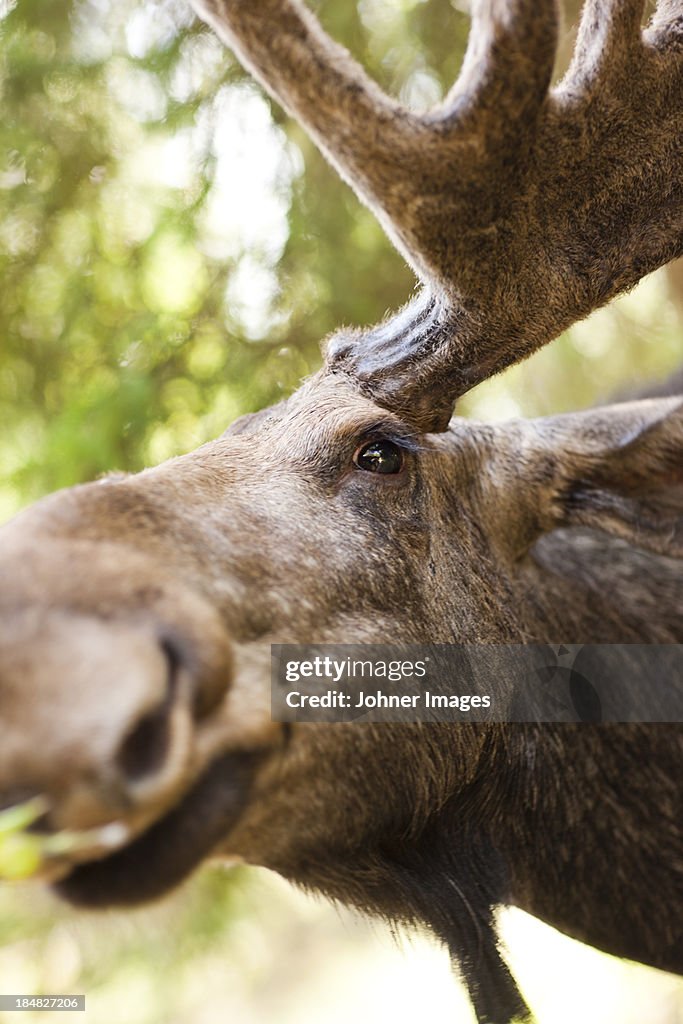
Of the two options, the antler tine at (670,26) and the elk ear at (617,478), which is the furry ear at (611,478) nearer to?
the elk ear at (617,478)

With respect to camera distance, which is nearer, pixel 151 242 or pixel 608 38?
pixel 608 38

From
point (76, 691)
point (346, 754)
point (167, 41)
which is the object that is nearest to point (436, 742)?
point (346, 754)

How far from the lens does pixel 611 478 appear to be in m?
3.27

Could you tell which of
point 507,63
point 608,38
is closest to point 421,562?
point 507,63

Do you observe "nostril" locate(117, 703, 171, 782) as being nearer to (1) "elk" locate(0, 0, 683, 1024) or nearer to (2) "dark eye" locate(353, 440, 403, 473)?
(1) "elk" locate(0, 0, 683, 1024)

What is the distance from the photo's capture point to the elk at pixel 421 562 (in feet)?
6.10

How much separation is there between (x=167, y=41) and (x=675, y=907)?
5.39 metres

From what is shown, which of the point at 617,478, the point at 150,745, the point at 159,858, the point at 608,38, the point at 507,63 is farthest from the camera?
the point at 617,478

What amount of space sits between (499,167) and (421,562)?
1.23 meters

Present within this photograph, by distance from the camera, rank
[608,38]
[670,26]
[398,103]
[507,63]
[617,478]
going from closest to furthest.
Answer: [507,63], [398,103], [608,38], [670,26], [617,478]

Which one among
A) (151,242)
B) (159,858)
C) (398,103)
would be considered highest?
(151,242)

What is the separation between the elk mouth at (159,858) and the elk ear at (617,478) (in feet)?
5.86

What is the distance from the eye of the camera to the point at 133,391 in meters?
5.50

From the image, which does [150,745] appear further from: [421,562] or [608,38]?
[608,38]
